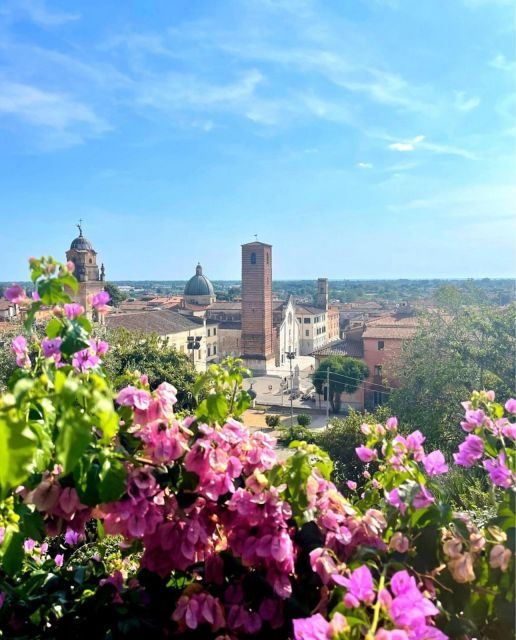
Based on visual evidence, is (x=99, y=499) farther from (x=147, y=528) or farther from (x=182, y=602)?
(x=182, y=602)

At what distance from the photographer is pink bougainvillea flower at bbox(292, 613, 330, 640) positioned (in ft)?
3.34

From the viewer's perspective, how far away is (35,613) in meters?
1.67

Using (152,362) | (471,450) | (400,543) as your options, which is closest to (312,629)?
(400,543)

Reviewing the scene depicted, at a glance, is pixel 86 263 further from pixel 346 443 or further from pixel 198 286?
pixel 346 443

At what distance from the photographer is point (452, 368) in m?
16.1

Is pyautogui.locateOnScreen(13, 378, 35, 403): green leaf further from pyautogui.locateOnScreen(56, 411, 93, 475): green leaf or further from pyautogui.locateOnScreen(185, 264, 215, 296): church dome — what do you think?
pyautogui.locateOnScreen(185, 264, 215, 296): church dome

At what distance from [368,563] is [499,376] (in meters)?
15.9

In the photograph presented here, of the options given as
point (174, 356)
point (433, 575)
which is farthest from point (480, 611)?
point (174, 356)

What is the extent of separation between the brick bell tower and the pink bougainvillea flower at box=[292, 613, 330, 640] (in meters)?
44.8

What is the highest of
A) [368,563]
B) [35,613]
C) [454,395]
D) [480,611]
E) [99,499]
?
[99,499]

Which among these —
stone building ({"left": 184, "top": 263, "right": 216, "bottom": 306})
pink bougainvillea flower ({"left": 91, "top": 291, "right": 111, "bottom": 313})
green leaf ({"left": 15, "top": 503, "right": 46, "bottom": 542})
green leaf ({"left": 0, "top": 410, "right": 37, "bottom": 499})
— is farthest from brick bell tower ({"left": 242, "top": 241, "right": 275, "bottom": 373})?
green leaf ({"left": 0, "top": 410, "right": 37, "bottom": 499})

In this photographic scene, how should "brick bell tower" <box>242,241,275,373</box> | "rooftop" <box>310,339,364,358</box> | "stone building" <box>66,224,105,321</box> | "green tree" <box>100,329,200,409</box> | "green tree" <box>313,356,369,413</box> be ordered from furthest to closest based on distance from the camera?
"brick bell tower" <box>242,241,275,373</box> → "stone building" <box>66,224,105,321</box> → "rooftop" <box>310,339,364,358</box> → "green tree" <box>313,356,369,413</box> → "green tree" <box>100,329,200,409</box>

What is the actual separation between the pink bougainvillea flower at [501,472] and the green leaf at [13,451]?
1.50 metres

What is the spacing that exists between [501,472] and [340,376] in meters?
28.3
